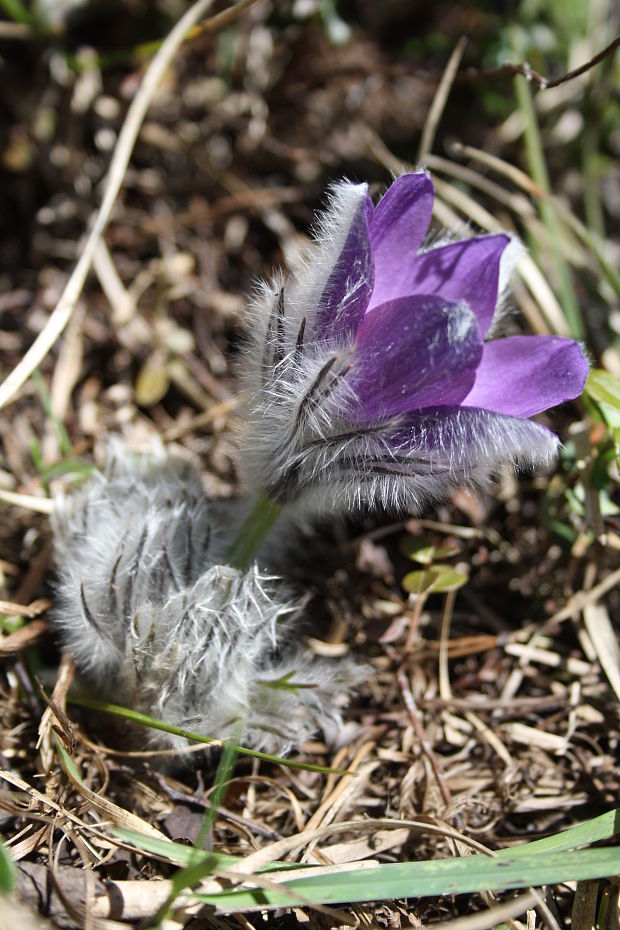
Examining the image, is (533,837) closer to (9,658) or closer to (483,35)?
(9,658)

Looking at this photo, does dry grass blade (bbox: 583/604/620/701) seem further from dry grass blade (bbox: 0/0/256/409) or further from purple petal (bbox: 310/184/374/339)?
dry grass blade (bbox: 0/0/256/409)

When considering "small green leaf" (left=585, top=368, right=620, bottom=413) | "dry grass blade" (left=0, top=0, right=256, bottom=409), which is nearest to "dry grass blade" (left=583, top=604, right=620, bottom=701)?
"small green leaf" (left=585, top=368, right=620, bottom=413)

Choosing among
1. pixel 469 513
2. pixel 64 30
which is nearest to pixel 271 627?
pixel 469 513

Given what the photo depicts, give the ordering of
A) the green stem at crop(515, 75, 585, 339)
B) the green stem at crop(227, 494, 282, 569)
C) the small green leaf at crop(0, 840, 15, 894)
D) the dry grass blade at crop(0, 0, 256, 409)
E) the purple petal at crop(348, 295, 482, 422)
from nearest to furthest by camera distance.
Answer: the small green leaf at crop(0, 840, 15, 894) < the purple petal at crop(348, 295, 482, 422) < the green stem at crop(227, 494, 282, 569) < the dry grass blade at crop(0, 0, 256, 409) < the green stem at crop(515, 75, 585, 339)

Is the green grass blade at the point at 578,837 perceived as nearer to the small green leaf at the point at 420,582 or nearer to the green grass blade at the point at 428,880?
the green grass blade at the point at 428,880

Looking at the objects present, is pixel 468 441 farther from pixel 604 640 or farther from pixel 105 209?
pixel 105 209

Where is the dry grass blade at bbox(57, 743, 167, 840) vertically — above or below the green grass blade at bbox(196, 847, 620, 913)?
above
